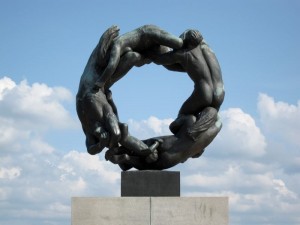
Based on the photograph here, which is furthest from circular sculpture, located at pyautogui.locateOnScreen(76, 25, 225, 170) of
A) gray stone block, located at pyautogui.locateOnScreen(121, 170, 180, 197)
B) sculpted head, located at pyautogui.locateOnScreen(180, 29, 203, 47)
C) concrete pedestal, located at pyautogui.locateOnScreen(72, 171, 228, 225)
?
concrete pedestal, located at pyautogui.locateOnScreen(72, 171, 228, 225)

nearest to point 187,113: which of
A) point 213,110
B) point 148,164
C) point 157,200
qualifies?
point 213,110

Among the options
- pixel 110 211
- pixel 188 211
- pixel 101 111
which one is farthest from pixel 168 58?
pixel 110 211

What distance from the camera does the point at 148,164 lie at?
380 inches

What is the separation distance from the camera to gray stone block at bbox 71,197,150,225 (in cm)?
871

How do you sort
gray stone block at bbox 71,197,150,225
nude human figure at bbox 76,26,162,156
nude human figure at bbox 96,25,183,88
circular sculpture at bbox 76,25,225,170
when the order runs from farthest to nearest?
1. nude human figure at bbox 96,25,183,88
2. circular sculpture at bbox 76,25,225,170
3. nude human figure at bbox 76,26,162,156
4. gray stone block at bbox 71,197,150,225

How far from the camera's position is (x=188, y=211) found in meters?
8.81

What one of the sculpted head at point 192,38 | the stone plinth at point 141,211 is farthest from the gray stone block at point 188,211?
the sculpted head at point 192,38

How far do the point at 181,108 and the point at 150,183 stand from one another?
143 cm

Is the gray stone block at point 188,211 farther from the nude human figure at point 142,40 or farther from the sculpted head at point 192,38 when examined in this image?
the sculpted head at point 192,38

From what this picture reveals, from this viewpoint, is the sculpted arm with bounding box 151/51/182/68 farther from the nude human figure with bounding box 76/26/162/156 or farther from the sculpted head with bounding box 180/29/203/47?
the nude human figure with bounding box 76/26/162/156

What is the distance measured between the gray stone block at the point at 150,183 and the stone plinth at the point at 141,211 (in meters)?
0.42

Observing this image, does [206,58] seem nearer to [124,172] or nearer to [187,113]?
[187,113]

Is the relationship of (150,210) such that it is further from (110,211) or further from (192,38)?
(192,38)

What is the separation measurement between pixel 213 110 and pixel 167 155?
3.44 ft
